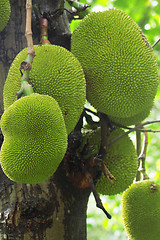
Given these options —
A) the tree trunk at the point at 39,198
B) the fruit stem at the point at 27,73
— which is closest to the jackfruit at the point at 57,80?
the fruit stem at the point at 27,73

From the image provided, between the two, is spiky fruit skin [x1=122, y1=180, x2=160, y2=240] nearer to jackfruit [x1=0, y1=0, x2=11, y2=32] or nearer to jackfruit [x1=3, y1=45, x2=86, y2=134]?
jackfruit [x1=3, y1=45, x2=86, y2=134]

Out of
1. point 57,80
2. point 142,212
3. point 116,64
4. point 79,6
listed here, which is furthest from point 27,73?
point 142,212

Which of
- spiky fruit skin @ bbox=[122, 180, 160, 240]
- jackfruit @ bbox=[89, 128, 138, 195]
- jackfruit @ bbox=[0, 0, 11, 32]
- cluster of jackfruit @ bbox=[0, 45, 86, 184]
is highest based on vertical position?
jackfruit @ bbox=[0, 0, 11, 32]

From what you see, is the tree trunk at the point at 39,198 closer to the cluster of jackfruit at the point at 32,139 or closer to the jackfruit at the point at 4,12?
the jackfruit at the point at 4,12

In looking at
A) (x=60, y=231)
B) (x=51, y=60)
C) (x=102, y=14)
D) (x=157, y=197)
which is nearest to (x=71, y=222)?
(x=60, y=231)

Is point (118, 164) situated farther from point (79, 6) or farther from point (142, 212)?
point (79, 6)

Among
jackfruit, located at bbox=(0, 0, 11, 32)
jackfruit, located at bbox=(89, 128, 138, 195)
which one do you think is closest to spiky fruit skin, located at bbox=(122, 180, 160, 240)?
jackfruit, located at bbox=(89, 128, 138, 195)

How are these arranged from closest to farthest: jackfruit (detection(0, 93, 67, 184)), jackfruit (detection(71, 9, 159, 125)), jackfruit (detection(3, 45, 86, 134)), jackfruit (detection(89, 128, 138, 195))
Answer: jackfruit (detection(0, 93, 67, 184)) → jackfruit (detection(3, 45, 86, 134)) → jackfruit (detection(71, 9, 159, 125)) → jackfruit (detection(89, 128, 138, 195))

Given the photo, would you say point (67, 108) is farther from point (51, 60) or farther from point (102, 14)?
point (102, 14)
